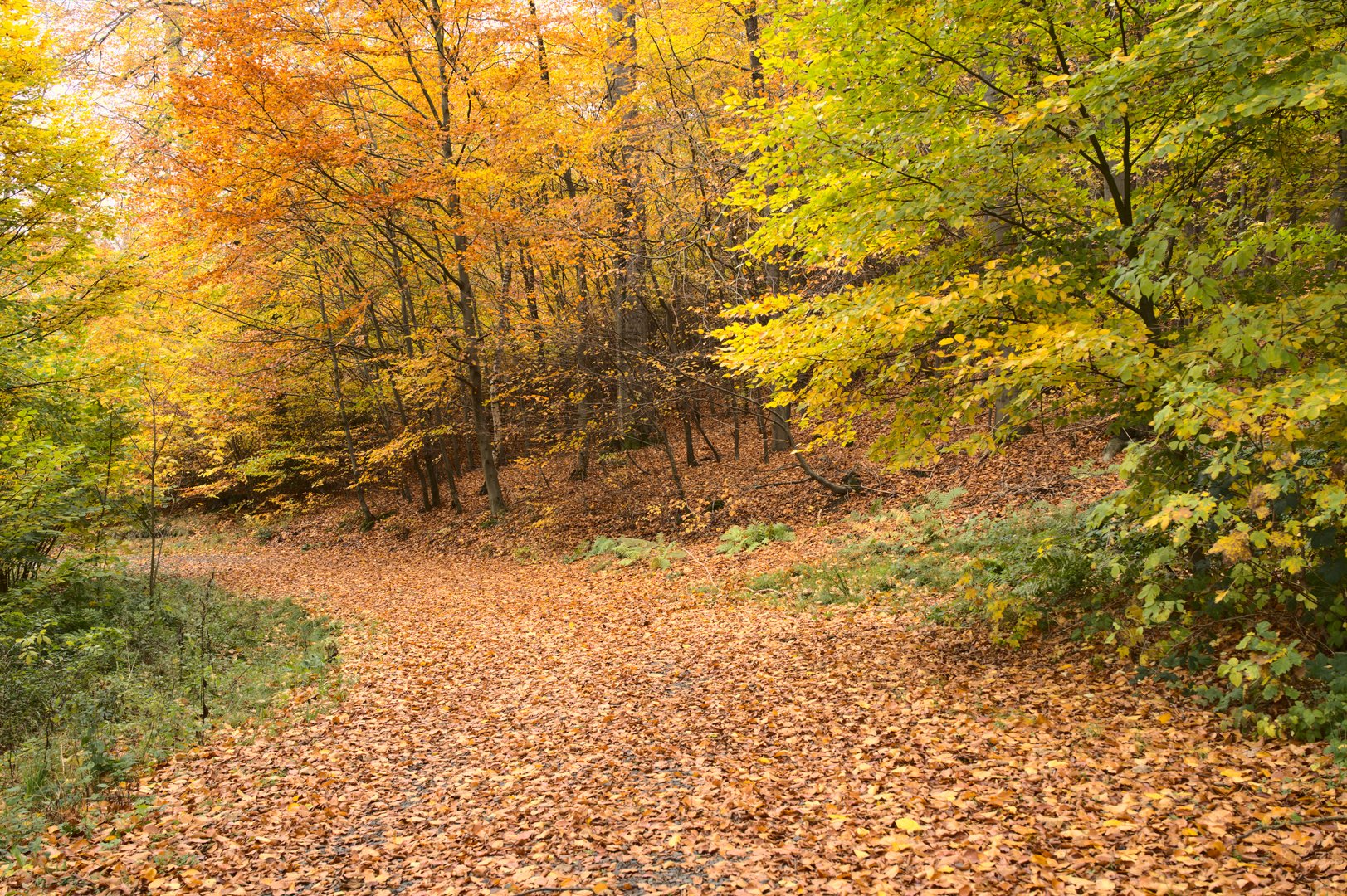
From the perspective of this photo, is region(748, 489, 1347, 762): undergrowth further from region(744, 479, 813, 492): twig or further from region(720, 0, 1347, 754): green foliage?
region(744, 479, 813, 492): twig

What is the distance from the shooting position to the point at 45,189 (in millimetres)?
10727

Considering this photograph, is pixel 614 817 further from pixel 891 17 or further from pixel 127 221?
pixel 127 221

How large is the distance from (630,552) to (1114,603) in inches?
368

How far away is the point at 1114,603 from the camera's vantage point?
7.03 m

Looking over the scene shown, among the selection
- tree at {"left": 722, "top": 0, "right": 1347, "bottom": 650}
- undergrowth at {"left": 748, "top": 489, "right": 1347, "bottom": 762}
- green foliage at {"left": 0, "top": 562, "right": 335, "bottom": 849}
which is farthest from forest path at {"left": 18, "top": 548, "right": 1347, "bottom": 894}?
tree at {"left": 722, "top": 0, "right": 1347, "bottom": 650}

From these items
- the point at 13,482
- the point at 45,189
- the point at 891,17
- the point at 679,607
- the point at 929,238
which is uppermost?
the point at 45,189

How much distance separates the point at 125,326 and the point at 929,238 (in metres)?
20.3

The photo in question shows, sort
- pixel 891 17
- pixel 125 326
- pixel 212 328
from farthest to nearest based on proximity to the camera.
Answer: pixel 212 328, pixel 125 326, pixel 891 17

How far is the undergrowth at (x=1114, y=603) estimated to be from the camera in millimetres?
4965

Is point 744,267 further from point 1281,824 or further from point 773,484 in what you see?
point 1281,824

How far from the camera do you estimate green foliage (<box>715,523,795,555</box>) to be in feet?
45.1

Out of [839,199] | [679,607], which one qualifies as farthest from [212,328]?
[839,199]

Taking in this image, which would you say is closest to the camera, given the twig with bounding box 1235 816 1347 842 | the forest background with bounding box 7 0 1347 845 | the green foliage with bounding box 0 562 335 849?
the twig with bounding box 1235 816 1347 842

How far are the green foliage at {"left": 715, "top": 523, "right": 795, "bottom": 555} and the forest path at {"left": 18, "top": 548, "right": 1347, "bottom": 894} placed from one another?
4.60 metres
